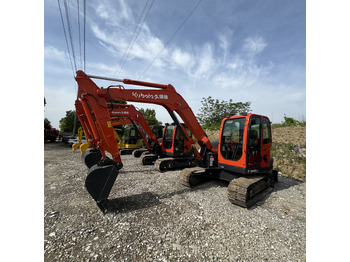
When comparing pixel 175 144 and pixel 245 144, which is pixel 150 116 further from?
pixel 245 144

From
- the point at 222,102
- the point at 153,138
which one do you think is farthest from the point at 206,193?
the point at 222,102

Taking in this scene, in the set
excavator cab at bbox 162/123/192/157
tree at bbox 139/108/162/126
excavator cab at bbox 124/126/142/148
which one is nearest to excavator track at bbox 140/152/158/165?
excavator cab at bbox 162/123/192/157

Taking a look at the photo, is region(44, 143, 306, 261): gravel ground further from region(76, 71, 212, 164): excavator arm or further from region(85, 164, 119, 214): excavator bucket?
region(76, 71, 212, 164): excavator arm

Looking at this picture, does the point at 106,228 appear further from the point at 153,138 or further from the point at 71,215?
the point at 153,138

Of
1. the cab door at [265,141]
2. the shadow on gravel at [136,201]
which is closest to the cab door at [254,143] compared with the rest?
the cab door at [265,141]

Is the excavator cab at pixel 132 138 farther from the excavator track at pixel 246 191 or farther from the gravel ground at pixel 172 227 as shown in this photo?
the excavator track at pixel 246 191

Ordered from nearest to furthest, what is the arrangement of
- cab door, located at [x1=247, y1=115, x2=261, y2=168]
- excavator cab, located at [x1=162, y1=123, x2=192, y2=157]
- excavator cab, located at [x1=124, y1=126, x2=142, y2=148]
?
1. cab door, located at [x1=247, y1=115, x2=261, y2=168]
2. excavator cab, located at [x1=162, y1=123, x2=192, y2=157]
3. excavator cab, located at [x1=124, y1=126, x2=142, y2=148]

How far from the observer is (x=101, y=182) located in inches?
163

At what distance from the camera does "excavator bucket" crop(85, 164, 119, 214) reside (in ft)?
13.3

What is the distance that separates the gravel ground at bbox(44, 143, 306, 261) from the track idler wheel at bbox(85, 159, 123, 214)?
0.93 ft

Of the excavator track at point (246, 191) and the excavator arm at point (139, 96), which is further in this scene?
the excavator arm at point (139, 96)

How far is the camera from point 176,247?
116 inches

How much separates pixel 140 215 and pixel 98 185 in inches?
47.6

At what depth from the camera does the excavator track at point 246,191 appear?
4251 mm
